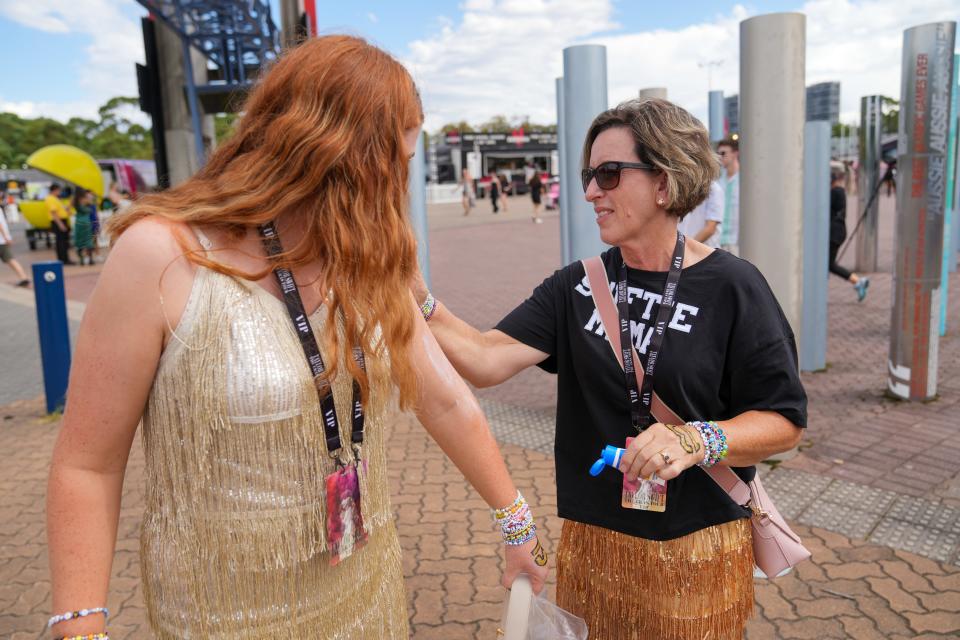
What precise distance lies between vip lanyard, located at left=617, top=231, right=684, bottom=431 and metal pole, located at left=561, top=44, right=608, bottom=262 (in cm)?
315

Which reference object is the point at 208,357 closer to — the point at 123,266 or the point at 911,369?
the point at 123,266

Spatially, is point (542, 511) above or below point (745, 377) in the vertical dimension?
below

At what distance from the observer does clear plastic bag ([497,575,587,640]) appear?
1539mm

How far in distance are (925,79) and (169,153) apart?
964 cm

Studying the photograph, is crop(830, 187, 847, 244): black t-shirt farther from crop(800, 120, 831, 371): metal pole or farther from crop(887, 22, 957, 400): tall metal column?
crop(887, 22, 957, 400): tall metal column

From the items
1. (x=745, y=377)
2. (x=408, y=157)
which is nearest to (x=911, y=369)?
(x=745, y=377)

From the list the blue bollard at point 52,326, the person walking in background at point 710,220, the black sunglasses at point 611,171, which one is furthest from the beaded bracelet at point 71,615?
the person walking in background at point 710,220

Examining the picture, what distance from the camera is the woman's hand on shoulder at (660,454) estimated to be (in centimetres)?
156

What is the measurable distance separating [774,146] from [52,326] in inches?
211

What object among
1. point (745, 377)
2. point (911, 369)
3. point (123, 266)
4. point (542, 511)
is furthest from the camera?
point (911, 369)

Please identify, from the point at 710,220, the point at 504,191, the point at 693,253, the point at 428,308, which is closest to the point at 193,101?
the point at 710,220

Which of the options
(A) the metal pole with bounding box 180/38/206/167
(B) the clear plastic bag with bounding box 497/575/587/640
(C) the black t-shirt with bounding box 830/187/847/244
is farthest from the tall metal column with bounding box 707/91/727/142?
(B) the clear plastic bag with bounding box 497/575/587/640

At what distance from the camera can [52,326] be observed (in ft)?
19.4

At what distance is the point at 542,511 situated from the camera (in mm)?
4070
